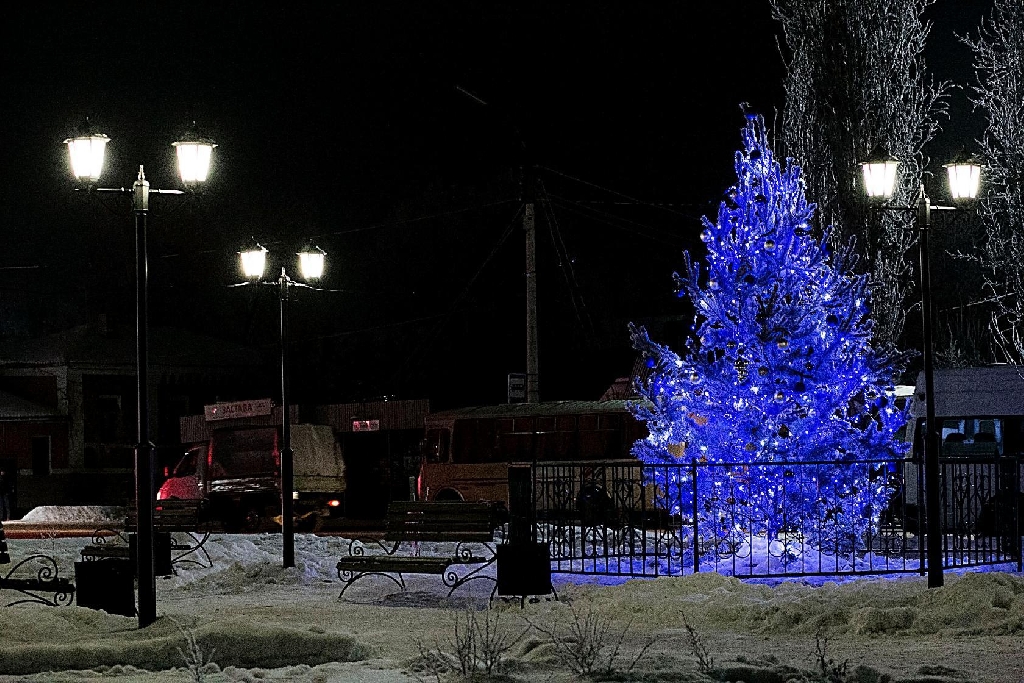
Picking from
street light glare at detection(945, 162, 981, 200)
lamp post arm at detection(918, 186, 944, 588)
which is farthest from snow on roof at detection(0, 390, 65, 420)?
lamp post arm at detection(918, 186, 944, 588)

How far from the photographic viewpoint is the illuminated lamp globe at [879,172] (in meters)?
15.9

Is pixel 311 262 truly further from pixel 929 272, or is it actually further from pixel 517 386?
pixel 517 386

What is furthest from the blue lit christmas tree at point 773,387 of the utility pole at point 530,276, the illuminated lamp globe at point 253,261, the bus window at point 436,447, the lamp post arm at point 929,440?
the bus window at point 436,447

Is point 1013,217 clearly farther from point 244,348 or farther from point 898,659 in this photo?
point 244,348

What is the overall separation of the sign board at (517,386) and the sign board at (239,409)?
8.44 meters

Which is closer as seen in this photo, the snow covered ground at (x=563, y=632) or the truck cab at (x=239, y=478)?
the snow covered ground at (x=563, y=632)

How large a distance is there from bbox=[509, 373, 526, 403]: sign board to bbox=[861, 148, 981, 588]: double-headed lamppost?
15.3 m

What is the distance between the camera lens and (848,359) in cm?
1789

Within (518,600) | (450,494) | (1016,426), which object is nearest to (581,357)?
(450,494)

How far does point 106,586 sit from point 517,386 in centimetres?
1755

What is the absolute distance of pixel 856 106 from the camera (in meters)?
37.5

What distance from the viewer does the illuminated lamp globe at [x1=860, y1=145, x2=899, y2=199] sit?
52.1ft

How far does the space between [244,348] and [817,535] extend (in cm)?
4677

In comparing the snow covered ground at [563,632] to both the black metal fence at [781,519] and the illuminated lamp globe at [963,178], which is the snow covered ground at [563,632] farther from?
the illuminated lamp globe at [963,178]
